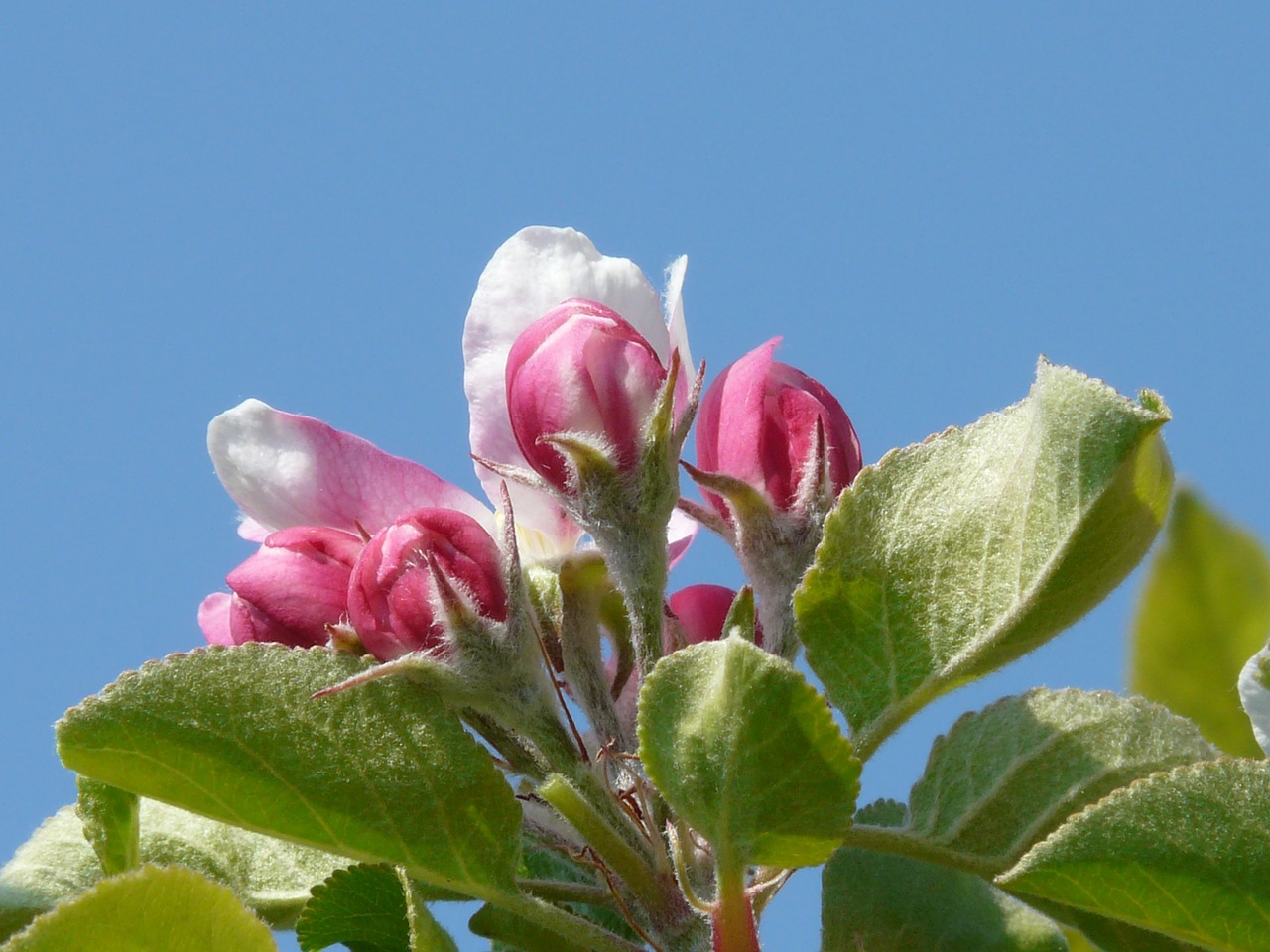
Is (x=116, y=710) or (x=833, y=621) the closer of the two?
(x=116, y=710)

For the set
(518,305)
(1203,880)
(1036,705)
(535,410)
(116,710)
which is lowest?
(1203,880)

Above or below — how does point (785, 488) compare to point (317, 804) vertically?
above

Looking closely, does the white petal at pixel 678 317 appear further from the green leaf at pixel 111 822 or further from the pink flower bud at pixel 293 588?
the green leaf at pixel 111 822

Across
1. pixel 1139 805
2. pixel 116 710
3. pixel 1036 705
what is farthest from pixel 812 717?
pixel 116 710

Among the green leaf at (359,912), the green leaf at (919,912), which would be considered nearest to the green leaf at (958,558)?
the green leaf at (919,912)

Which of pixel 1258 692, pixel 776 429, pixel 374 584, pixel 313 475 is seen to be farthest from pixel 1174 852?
pixel 313 475

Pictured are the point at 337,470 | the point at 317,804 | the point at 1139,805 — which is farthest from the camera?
the point at 337,470

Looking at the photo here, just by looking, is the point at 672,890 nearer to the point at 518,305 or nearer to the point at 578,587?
the point at 578,587
